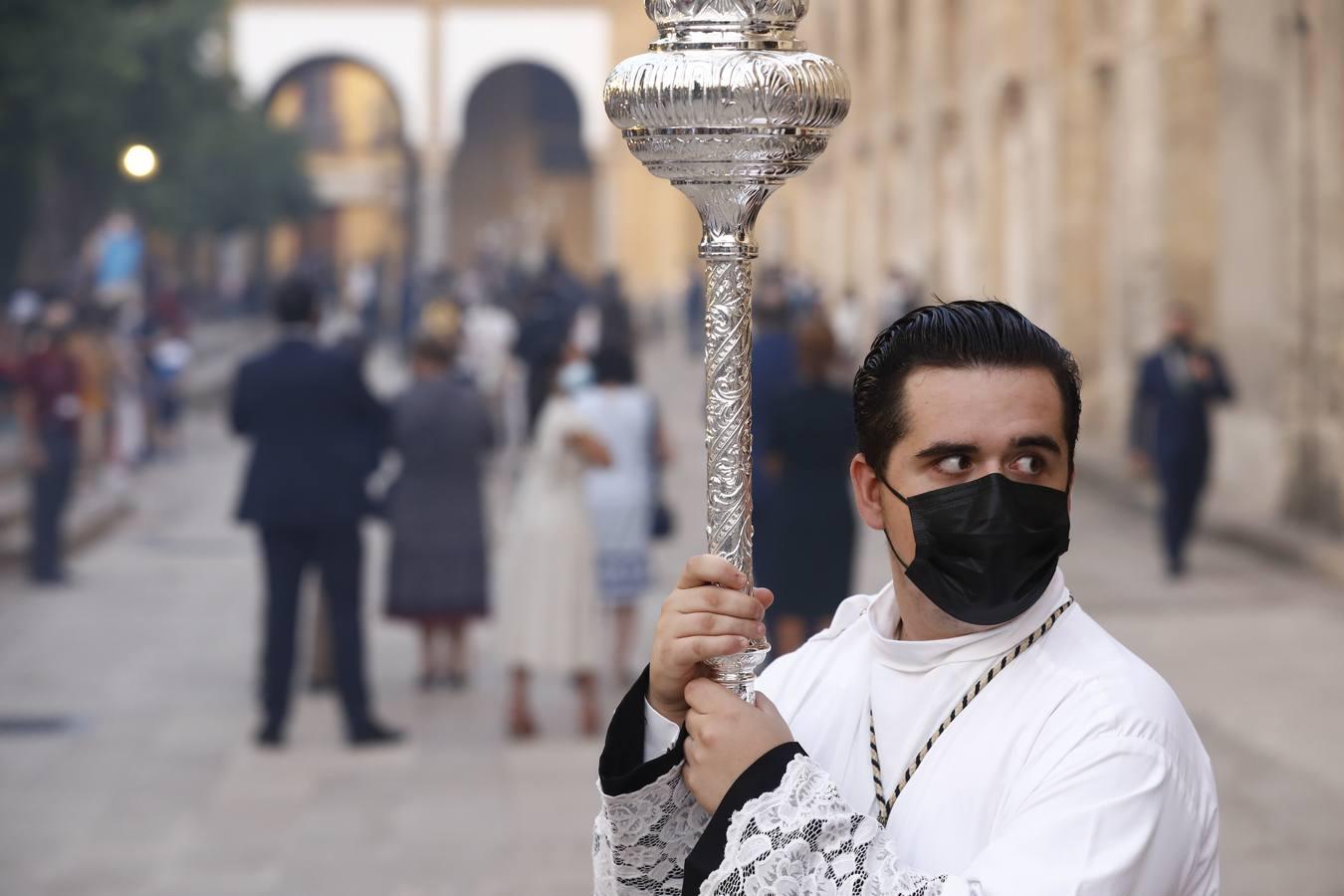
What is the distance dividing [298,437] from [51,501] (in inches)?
218

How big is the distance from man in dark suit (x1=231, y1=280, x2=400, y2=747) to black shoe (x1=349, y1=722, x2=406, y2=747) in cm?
8

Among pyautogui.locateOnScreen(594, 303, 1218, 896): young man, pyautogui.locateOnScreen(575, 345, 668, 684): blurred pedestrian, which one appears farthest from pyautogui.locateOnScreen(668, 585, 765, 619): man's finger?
pyautogui.locateOnScreen(575, 345, 668, 684): blurred pedestrian

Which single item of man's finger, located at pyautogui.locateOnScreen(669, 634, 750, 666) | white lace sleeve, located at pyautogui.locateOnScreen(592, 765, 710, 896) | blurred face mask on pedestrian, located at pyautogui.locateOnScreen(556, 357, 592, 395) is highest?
man's finger, located at pyautogui.locateOnScreen(669, 634, 750, 666)

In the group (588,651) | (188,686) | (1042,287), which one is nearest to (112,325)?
(1042,287)

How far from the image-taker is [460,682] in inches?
393

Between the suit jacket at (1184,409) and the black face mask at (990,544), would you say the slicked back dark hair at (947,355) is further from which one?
the suit jacket at (1184,409)

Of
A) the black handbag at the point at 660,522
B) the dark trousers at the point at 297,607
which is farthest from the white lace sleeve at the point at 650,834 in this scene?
the black handbag at the point at 660,522

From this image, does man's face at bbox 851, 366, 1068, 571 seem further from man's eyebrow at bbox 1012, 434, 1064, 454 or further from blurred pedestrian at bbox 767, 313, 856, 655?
blurred pedestrian at bbox 767, 313, 856, 655

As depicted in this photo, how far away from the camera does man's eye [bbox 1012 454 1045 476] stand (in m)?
2.11

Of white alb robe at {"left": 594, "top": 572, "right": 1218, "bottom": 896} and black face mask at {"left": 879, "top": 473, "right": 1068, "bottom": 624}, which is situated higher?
black face mask at {"left": 879, "top": 473, "right": 1068, "bottom": 624}

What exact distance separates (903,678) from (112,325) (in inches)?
745

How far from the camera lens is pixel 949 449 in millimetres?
2115

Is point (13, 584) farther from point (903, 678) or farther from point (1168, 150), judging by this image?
point (903, 678)

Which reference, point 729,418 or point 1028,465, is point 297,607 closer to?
point 729,418
